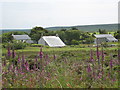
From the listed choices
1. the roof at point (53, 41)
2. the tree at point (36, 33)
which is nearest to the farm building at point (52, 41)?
the roof at point (53, 41)

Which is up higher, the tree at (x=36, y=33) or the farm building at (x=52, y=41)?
the tree at (x=36, y=33)

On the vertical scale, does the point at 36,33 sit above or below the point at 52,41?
above

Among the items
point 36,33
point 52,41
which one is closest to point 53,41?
point 52,41

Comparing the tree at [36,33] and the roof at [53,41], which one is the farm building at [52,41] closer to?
the roof at [53,41]

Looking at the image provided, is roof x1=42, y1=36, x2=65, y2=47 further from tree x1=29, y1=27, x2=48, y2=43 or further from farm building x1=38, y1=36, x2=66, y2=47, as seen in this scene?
tree x1=29, y1=27, x2=48, y2=43

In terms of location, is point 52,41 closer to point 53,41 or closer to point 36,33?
point 53,41

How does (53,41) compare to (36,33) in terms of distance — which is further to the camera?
(36,33)

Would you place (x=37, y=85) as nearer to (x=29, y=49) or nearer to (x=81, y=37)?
(x=29, y=49)

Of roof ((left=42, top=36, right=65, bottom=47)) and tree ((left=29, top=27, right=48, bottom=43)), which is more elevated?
tree ((left=29, top=27, right=48, bottom=43))

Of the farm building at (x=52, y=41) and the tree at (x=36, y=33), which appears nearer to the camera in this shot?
the farm building at (x=52, y=41)

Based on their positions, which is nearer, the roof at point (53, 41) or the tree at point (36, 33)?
the roof at point (53, 41)

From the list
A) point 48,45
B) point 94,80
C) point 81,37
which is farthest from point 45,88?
point 81,37

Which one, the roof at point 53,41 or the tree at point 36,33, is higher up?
the tree at point 36,33

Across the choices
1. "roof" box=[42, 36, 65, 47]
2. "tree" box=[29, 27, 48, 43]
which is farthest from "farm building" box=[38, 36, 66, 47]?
"tree" box=[29, 27, 48, 43]
